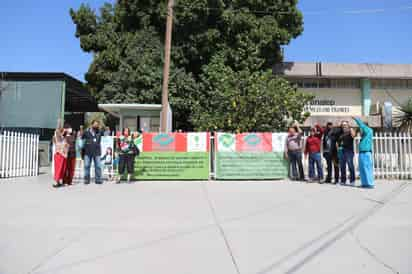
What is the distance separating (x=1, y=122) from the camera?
18.2 m

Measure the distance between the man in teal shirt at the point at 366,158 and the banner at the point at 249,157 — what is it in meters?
2.43

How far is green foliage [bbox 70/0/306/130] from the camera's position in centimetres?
1633

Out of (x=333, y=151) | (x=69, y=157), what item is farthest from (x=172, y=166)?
(x=333, y=151)

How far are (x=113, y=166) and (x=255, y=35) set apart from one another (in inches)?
447

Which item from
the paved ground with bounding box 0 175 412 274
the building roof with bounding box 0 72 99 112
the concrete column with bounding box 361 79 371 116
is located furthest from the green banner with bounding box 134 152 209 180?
the concrete column with bounding box 361 79 371 116

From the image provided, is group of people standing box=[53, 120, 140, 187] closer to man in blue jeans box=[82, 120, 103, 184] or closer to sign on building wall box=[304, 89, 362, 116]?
man in blue jeans box=[82, 120, 103, 184]

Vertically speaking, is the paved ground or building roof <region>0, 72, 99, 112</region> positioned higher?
building roof <region>0, 72, 99, 112</region>

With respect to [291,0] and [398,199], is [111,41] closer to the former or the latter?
[291,0]

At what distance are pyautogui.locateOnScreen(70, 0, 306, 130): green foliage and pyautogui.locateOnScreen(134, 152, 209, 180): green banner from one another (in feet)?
16.7

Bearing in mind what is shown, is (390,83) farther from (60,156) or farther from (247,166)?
(60,156)

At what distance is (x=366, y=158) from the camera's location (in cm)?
843

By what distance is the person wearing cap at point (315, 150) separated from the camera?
9.38 meters

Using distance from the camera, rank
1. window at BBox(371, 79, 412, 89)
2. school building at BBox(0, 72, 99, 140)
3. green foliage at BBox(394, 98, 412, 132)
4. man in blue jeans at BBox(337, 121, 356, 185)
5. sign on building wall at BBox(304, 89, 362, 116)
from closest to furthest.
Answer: man in blue jeans at BBox(337, 121, 356, 185) → green foliage at BBox(394, 98, 412, 132) → school building at BBox(0, 72, 99, 140) → sign on building wall at BBox(304, 89, 362, 116) → window at BBox(371, 79, 412, 89)

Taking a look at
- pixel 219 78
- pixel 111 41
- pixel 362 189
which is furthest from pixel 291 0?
pixel 362 189
